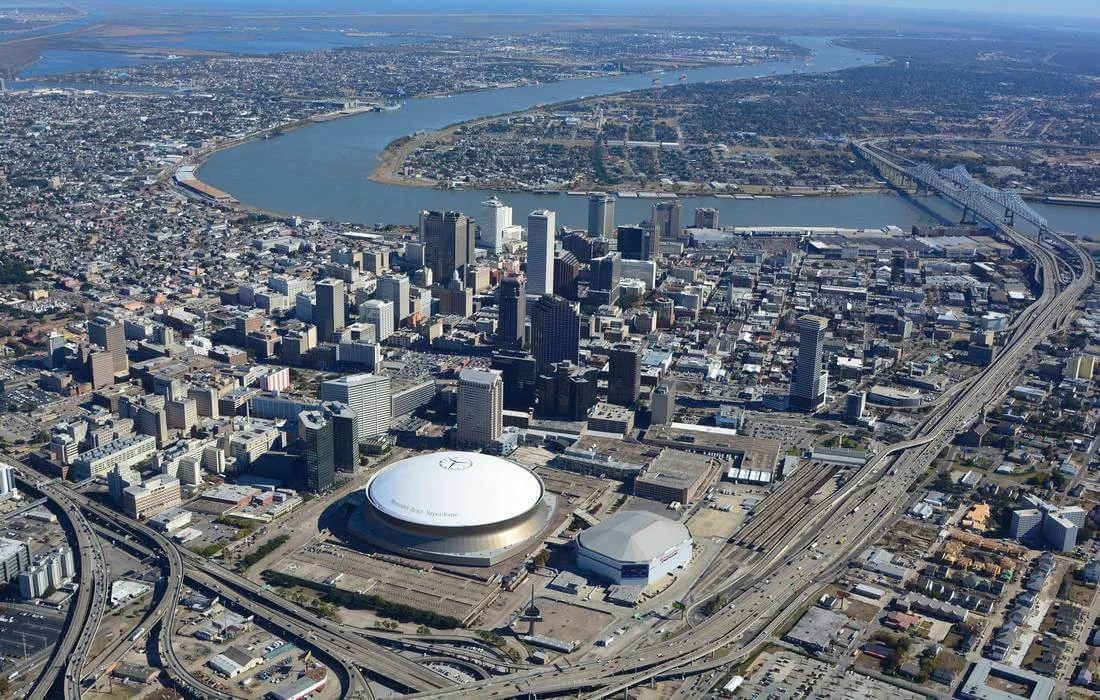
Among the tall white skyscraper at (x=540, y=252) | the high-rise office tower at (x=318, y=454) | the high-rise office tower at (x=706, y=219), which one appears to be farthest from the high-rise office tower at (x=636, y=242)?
the high-rise office tower at (x=318, y=454)

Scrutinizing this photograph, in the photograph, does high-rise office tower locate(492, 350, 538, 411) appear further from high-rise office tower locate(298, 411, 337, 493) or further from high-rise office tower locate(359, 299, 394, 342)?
high-rise office tower locate(359, 299, 394, 342)

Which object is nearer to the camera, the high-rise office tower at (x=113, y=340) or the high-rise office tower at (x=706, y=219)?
the high-rise office tower at (x=113, y=340)

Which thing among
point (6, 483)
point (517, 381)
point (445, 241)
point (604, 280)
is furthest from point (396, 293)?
point (6, 483)

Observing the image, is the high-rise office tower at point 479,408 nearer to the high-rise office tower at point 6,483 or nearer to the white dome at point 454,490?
the white dome at point 454,490

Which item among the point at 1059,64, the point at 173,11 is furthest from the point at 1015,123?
the point at 173,11

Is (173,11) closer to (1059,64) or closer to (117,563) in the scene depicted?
(1059,64)

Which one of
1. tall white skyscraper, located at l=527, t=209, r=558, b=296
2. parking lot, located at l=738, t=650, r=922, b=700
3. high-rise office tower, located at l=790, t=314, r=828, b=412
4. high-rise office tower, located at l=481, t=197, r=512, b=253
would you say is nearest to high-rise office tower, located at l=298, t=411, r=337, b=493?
parking lot, located at l=738, t=650, r=922, b=700
